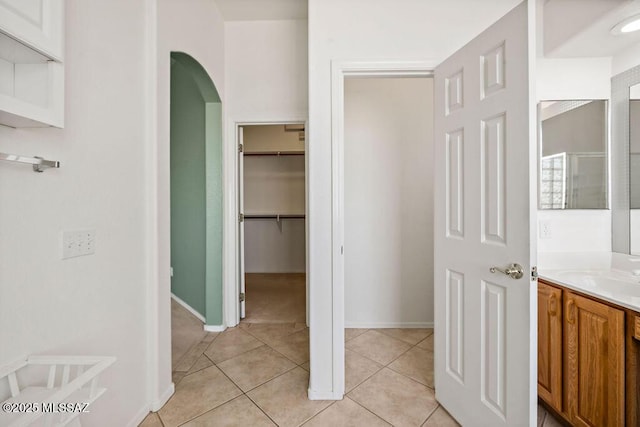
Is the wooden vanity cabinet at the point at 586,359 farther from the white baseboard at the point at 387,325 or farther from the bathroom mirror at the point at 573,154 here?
the white baseboard at the point at 387,325

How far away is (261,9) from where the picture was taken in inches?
93.0

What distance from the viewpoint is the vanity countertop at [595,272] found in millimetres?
1301

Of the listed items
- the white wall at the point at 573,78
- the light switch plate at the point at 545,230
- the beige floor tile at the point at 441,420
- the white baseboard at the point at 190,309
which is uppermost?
the white wall at the point at 573,78

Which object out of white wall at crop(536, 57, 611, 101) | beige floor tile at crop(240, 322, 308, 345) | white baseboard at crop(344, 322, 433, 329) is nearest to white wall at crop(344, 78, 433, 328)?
white baseboard at crop(344, 322, 433, 329)

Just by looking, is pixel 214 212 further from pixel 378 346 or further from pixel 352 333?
pixel 378 346

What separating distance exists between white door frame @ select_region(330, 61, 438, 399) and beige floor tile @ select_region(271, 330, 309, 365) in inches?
20.8

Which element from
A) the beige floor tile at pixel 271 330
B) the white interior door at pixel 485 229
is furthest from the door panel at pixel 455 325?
the beige floor tile at pixel 271 330

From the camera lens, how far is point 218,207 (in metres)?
2.56

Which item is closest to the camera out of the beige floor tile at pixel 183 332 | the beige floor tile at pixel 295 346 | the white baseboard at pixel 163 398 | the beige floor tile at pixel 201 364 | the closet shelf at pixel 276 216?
the white baseboard at pixel 163 398

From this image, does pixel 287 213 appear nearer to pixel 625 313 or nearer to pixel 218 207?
pixel 218 207

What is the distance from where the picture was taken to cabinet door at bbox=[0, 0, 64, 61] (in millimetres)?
748

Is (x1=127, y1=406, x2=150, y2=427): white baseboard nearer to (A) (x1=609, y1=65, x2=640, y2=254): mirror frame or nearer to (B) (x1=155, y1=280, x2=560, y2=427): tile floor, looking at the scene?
(B) (x1=155, y1=280, x2=560, y2=427): tile floor

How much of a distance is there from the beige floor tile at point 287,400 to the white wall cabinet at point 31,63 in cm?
176

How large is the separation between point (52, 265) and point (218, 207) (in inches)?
62.5
